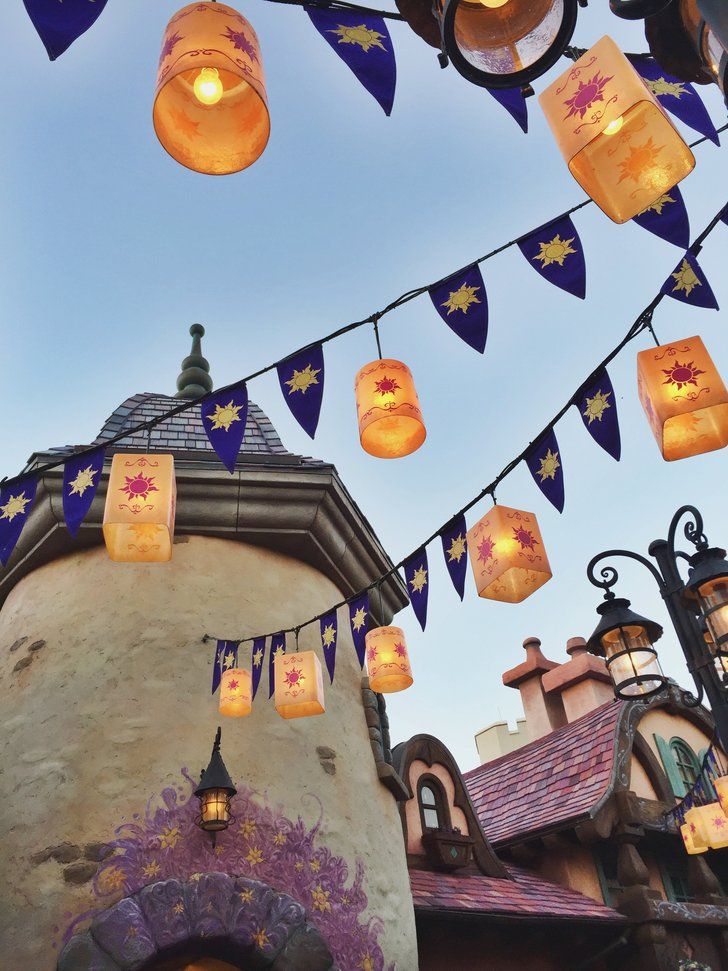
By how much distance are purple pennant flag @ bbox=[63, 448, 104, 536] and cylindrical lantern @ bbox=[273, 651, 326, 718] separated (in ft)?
6.79

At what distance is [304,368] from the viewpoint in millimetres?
4398

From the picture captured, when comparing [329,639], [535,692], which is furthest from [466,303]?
[535,692]

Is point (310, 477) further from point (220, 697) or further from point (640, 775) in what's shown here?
point (640, 775)

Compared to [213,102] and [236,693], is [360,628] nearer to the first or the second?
[236,693]

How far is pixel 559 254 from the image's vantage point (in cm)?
392

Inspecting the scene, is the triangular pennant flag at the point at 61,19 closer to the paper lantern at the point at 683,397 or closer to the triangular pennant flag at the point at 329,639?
the paper lantern at the point at 683,397

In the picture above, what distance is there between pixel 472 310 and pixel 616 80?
1.50 m

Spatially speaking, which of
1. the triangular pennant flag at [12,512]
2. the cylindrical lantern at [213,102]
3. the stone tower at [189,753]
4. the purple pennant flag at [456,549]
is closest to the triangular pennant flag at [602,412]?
the purple pennant flag at [456,549]

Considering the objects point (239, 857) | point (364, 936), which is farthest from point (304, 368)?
point (364, 936)

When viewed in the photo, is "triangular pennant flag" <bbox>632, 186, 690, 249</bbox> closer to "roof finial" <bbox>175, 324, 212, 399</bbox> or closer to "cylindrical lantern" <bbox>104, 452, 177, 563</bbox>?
"cylindrical lantern" <bbox>104, 452, 177, 563</bbox>

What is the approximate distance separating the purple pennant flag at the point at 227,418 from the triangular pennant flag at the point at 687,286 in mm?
2493

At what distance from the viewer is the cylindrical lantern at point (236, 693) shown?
5.86 m

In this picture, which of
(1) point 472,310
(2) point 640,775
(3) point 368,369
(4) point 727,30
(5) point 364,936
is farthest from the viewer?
(2) point 640,775

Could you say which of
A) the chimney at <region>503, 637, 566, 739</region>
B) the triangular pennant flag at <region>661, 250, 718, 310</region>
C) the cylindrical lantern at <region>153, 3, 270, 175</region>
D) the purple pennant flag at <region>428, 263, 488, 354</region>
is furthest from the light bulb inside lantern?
the chimney at <region>503, 637, 566, 739</region>
